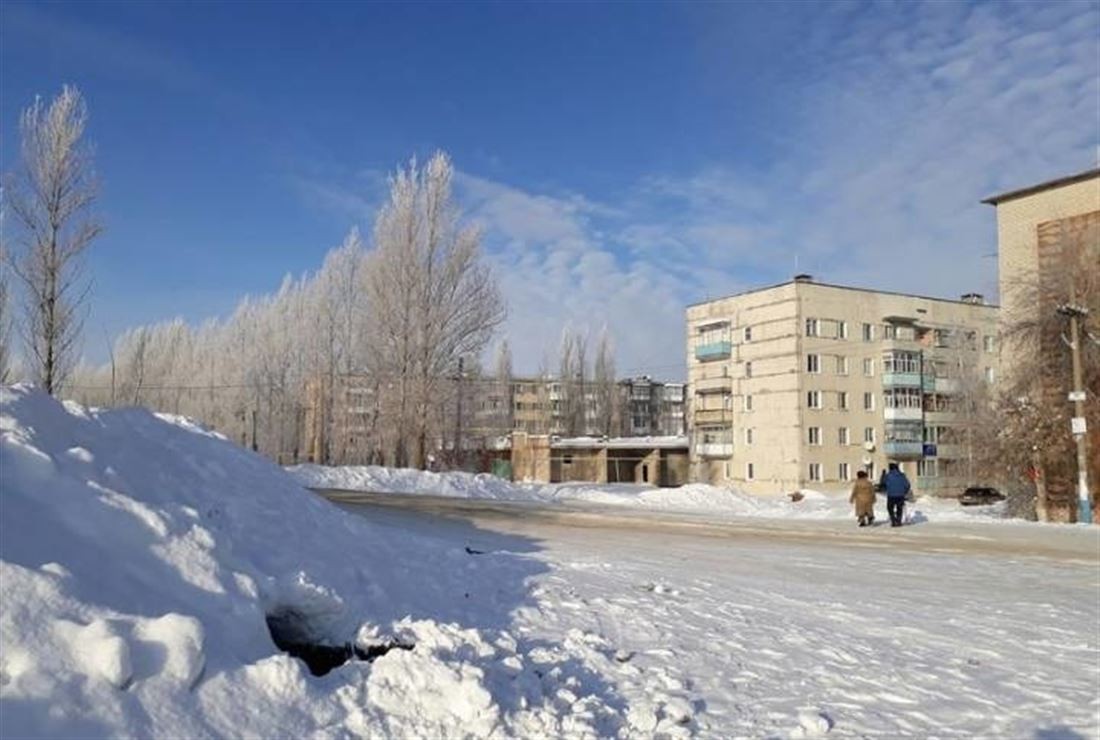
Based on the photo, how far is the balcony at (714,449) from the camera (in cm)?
6662

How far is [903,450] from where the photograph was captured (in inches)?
2608

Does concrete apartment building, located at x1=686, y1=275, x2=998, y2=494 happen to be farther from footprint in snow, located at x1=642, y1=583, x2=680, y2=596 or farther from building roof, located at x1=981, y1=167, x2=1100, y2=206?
footprint in snow, located at x1=642, y1=583, x2=680, y2=596

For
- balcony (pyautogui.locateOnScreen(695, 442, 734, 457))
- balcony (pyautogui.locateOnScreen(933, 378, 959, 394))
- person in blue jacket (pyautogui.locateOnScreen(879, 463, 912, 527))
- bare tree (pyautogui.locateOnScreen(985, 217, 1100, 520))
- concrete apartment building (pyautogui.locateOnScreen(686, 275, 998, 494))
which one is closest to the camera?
person in blue jacket (pyautogui.locateOnScreen(879, 463, 912, 527))

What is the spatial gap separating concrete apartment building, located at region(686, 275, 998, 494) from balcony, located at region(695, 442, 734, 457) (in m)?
0.09

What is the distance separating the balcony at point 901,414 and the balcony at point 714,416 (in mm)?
10889

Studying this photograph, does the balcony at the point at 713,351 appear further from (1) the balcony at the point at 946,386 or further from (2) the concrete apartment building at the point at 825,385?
(1) the balcony at the point at 946,386

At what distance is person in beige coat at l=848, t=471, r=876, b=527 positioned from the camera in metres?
24.8

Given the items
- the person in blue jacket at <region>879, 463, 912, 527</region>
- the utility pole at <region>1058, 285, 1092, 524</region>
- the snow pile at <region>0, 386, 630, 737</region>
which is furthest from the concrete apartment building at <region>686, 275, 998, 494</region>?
the snow pile at <region>0, 386, 630, 737</region>

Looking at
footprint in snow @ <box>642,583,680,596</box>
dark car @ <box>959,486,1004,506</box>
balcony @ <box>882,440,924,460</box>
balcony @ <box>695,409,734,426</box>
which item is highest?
balcony @ <box>695,409,734,426</box>

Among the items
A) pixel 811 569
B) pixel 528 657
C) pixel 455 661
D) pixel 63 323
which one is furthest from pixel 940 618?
pixel 63 323

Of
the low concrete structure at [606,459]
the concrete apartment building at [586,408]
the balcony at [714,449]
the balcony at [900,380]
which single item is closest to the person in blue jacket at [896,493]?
the concrete apartment building at [586,408]

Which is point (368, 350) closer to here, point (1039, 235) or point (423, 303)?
point (423, 303)

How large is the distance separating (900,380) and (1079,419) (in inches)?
1652

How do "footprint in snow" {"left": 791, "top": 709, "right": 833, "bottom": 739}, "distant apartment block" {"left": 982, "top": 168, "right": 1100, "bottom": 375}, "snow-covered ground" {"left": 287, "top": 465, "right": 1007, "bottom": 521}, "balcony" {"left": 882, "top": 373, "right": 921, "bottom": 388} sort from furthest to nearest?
"balcony" {"left": 882, "top": 373, "right": 921, "bottom": 388}, "snow-covered ground" {"left": 287, "top": 465, "right": 1007, "bottom": 521}, "distant apartment block" {"left": 982, "top": 168, "right": 1100, "bottom": 375}, "footprint in snow" {"left": 791, "top": 709, "right": 833, "bottom": 739}
